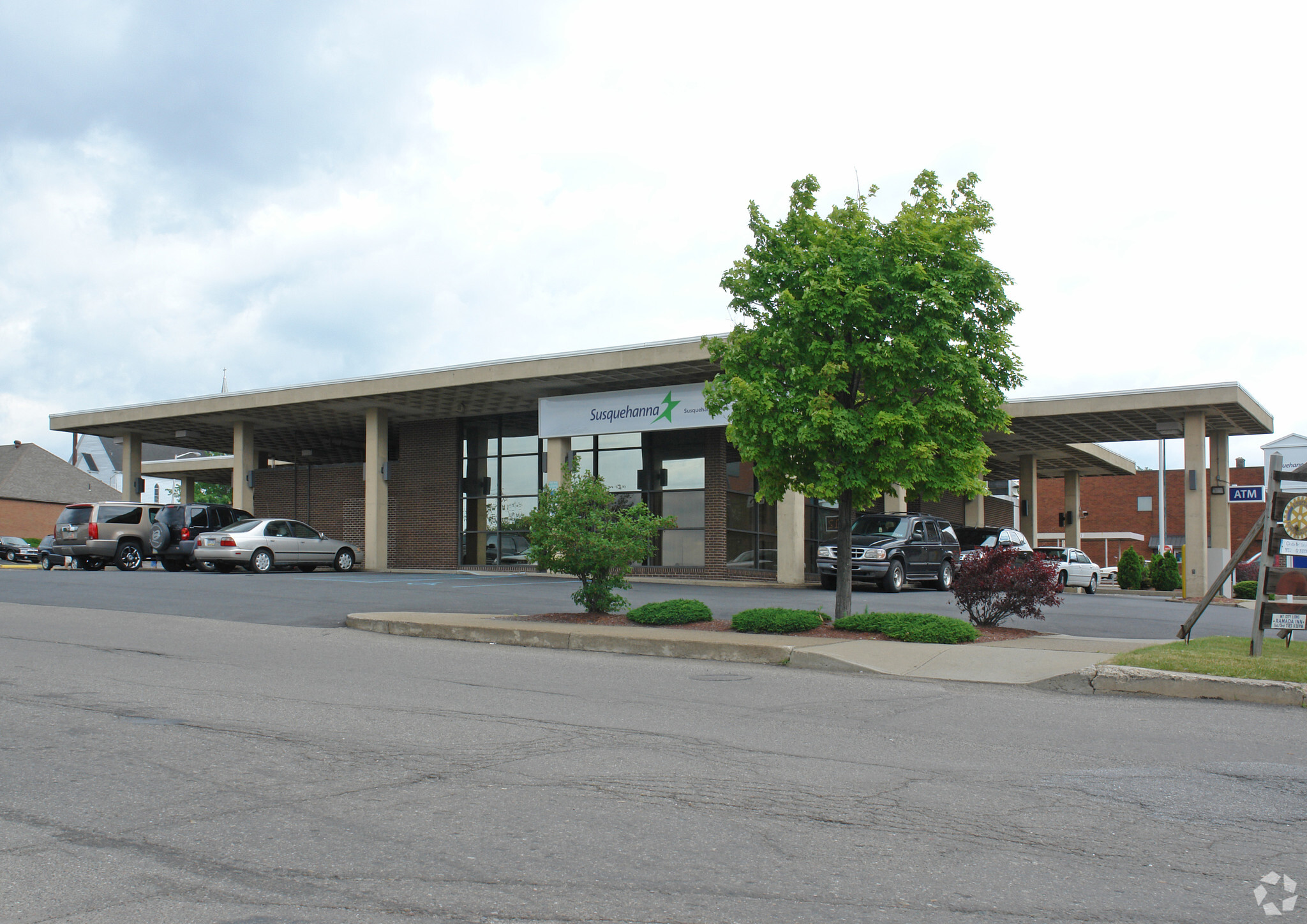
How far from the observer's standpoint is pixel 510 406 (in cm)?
3020

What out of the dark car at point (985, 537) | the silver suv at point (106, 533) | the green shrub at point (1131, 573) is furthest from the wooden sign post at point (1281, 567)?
the green shrub at point (1131, 573)

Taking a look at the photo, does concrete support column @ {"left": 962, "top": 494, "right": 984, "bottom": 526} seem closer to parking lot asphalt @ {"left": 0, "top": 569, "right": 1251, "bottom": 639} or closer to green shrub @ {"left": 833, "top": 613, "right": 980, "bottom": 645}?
parking lot asphalt @ {"left": 0, "top": 569, "right": 1251, "bottom": 639}

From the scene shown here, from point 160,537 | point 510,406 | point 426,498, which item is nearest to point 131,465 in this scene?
point 160,537

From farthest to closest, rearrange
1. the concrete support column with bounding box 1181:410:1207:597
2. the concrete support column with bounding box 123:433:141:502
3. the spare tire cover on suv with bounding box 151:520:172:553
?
the concrete support column with bounding box 123:433:141:502 < the spare tire cover on suv with bounding box 151:520:172:553 < the concrete support column with bounding box 1181:410:1207:597

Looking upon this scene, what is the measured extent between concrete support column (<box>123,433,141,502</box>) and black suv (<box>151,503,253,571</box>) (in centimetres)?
932

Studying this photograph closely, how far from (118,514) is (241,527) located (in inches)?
156

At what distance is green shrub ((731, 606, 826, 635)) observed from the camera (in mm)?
13430

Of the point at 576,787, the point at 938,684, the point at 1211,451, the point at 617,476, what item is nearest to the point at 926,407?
the point at 938,684

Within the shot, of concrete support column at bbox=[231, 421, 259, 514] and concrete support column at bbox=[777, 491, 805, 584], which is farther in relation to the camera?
concrete support column at bbox=[231, 421, 259, 514]

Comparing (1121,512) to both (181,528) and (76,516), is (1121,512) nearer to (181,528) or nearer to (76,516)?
(181,528)

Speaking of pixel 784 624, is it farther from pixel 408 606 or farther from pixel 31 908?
pixel 31 908

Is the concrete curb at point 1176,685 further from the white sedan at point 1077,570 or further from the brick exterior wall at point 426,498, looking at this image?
the brick exterior wall at point 426,498

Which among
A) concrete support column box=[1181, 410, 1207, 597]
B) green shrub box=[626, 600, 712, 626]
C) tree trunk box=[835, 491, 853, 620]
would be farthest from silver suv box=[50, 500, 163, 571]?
concrete support column box=[1181, 410, 1207, 597]

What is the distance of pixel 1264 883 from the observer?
429cm
